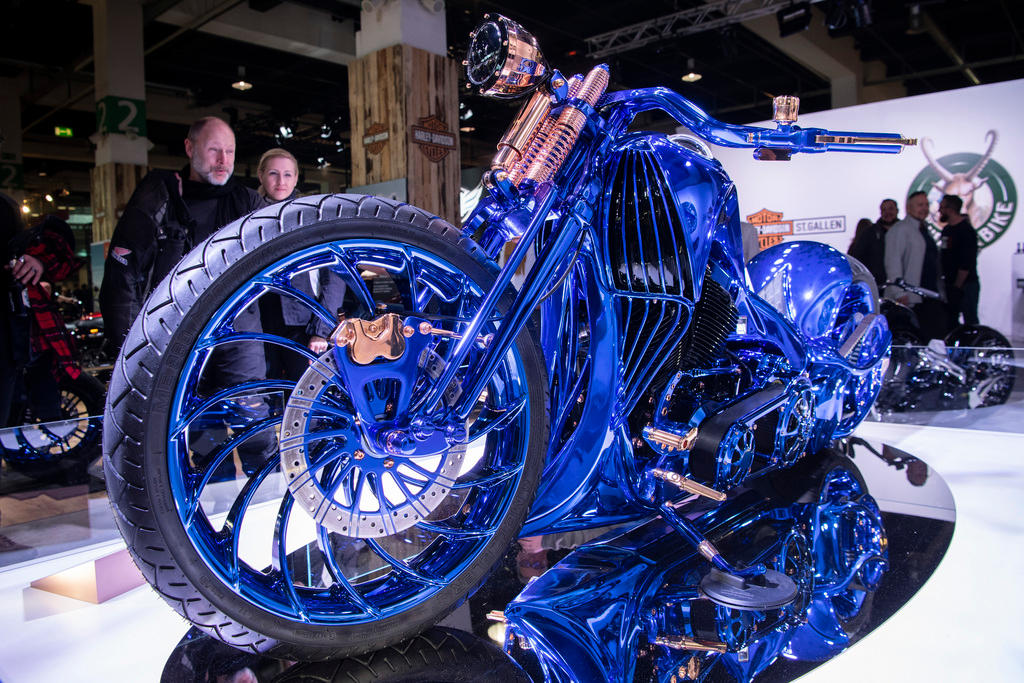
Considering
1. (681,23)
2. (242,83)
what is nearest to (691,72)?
(681,23)

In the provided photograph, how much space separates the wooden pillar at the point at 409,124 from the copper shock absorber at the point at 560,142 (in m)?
3.55

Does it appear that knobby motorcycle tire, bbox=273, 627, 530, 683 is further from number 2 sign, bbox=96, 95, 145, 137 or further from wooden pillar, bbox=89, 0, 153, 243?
number 2 sign, bbox=96, 95, 145, 137

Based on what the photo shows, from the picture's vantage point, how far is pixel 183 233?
9.06ft

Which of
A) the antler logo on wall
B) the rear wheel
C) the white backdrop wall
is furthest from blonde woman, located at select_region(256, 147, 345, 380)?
the antler logo on wall

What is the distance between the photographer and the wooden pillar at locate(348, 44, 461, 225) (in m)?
5.13

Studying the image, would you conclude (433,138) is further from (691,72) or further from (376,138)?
(691,72)

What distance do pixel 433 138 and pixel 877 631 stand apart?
4518mm

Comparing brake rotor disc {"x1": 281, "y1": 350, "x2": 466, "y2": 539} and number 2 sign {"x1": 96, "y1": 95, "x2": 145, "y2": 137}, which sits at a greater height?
number 2 sign {"x1": 96, "y1": 95, "x2": 145, "y2": 137}

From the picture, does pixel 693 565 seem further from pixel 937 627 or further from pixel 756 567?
pixel 937 627

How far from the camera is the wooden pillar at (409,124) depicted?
5.13 metres

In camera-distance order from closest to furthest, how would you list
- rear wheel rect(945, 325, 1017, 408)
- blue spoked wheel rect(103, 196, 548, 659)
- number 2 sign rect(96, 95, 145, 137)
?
1. blue spoked wheel rect(103, 196, 548, 659)
2. rear wheel rect(945, 325, 1017, 408)
3. number 2 sign rect(96, 95, 145, 137)

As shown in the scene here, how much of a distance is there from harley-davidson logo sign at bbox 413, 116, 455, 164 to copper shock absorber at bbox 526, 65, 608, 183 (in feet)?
12.3

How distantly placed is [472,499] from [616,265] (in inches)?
26.4

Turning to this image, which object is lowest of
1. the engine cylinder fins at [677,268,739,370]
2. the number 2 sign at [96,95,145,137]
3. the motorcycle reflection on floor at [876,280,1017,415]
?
the motorcycle reflection on floor at [876,280,1017,415]
